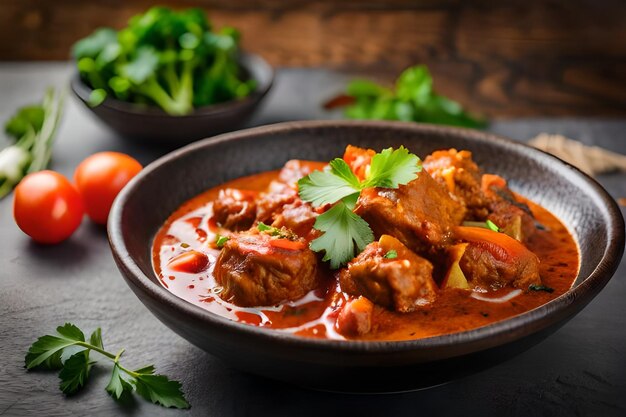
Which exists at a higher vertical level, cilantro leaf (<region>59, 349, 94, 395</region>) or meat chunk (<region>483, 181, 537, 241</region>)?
meat chunk (<region>483, 181, 537, 241</region>)

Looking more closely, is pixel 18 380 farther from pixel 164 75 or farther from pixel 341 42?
pixel 341 42

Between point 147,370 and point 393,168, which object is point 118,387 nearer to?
point 147,370

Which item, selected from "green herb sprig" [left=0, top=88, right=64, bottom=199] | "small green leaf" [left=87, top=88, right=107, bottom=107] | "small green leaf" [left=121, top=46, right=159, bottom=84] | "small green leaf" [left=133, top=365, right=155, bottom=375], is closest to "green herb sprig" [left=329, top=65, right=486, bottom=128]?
"small green leaf" [left=121, top=46, right=159, bottom=84]

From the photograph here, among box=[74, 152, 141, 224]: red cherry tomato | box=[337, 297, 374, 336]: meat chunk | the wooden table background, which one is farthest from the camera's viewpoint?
the wooden table background

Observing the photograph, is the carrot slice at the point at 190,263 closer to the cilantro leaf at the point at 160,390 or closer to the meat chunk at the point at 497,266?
the cilantro leaf at the point at 160,390

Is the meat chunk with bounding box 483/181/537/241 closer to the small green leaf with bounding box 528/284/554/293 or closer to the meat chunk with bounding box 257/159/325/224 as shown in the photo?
the small green leaf with bounding box 528/284/554/293

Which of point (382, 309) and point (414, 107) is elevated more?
point (382, 309)

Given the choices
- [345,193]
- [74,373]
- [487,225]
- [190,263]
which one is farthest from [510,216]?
[74,373]
